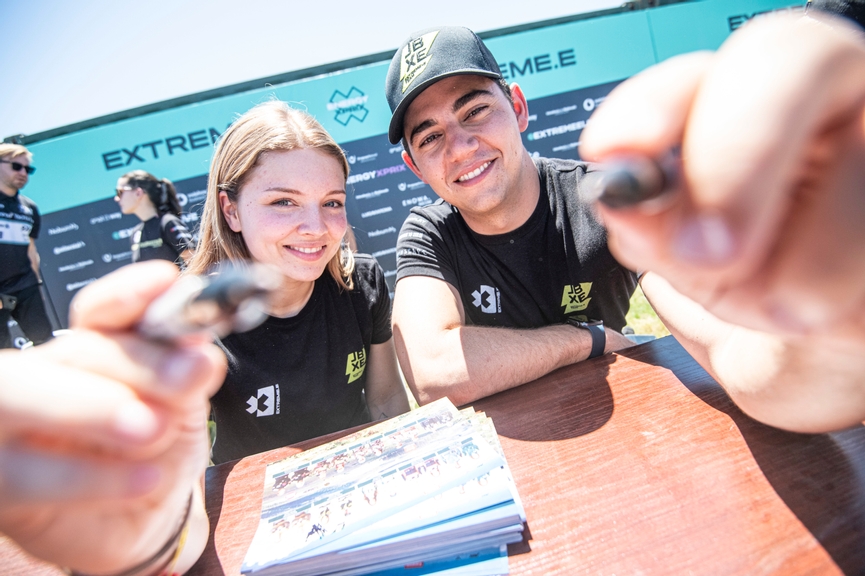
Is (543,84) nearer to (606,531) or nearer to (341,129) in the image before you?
(341,129)

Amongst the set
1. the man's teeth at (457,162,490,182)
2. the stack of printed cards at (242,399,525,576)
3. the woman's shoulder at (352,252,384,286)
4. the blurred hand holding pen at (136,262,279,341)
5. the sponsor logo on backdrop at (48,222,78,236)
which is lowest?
the stack of printed cards at (242,399,525,576)

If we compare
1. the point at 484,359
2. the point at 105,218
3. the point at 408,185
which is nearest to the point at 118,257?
the point at 105,218

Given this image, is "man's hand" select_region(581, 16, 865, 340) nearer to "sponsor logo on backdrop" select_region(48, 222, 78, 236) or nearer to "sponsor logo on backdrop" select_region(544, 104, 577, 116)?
"sponsor logo on backdrop" select_region(544, 104, 577, 116)

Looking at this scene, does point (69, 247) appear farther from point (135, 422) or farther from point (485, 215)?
point (135, 422)

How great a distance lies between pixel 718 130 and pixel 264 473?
3.86 feet

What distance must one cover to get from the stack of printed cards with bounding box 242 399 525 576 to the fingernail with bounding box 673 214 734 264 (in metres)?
0.54

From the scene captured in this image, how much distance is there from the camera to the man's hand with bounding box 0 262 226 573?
15.0 inches

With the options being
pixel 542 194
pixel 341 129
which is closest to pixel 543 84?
pixel 341 129

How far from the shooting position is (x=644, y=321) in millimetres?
3598

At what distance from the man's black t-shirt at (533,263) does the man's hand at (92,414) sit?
1244 mm

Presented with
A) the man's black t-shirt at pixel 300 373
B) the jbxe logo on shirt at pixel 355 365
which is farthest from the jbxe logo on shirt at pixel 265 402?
the jbxe logo on shirt at pixel 355 365

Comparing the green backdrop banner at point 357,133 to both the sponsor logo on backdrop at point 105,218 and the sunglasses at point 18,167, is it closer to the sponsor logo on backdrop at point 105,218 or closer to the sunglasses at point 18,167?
the sponsor logo on backdrop at point 105,218

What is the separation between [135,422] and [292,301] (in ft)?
4.53

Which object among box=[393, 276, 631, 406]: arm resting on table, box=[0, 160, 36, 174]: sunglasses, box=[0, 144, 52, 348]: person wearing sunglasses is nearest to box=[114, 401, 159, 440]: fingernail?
box=[393, 276, 631, 406]: arm resting on table
